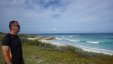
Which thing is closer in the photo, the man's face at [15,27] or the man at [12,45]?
the man at [12,45]

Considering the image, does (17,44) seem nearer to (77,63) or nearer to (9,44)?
(9,44)

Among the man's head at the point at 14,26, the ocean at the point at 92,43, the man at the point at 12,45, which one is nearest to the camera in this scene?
the man at the point at 12,45

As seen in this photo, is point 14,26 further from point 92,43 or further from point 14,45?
point 92,43

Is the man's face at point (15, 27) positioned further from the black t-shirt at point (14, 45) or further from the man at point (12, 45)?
the black t-shirt at point (14, 45)

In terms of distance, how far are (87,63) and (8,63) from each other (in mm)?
8616

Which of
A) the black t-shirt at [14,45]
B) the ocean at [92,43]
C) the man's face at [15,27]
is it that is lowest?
the ocean at [92,43]

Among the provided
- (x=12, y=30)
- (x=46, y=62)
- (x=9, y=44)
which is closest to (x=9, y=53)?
(x=9, y=44)

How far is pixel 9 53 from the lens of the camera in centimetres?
453

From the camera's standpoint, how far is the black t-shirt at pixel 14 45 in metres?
4.48

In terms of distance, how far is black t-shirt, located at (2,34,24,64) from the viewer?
4480 mm

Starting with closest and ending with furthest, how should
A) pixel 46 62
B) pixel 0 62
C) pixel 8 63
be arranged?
pixel 8 63 < pixel 0 62 < pixel 46 62

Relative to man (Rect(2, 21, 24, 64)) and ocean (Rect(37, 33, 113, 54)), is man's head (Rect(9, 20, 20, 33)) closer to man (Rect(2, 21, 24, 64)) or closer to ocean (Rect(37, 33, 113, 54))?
man (Rect(2, 21, 24, 64))

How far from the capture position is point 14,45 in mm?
4586

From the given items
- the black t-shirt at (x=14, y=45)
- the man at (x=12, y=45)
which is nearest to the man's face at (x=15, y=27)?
the man at (x=12, y=45)
